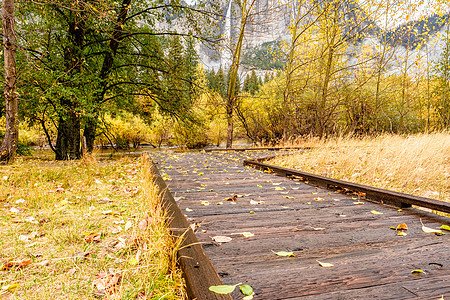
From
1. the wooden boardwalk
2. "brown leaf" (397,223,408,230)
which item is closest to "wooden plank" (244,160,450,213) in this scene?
the wooden boardwalk

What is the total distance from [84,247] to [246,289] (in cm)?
154

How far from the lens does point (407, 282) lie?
4.40 ft

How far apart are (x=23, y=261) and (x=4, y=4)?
608cm

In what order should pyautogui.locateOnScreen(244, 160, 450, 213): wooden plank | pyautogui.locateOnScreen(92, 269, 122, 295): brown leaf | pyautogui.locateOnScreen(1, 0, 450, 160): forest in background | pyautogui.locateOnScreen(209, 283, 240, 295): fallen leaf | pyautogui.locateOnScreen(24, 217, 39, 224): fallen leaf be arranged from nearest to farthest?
pyautogui.locateOnScreen(209, 283, 240, 295): fallen leaf < pyautogui.locateOnScreen(92, 269, 122, 295): brown leaf < pyautogui.locateOnScreen(244, 160, 450, 213): wooden plank < pyautogui.locateOnScreen(24, 217, 39, 224): fallen leaf < pyautogui.locateOnScreen(1, 0, 450, 160): forest in background

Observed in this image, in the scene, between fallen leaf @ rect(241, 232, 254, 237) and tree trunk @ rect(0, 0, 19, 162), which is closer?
fallen leaf @ rect(241, 232, 254, 237)

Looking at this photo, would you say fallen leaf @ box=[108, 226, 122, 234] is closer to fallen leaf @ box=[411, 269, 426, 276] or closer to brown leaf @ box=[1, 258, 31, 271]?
brown leaf @ box=[1, 258, 31, 271]

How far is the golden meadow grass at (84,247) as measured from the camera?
153 cm

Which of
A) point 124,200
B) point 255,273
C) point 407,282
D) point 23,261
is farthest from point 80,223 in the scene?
point 407,282

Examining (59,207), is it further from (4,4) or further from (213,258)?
(4,4)

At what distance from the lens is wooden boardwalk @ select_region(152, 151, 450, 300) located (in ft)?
4.29

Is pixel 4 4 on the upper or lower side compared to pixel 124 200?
upper

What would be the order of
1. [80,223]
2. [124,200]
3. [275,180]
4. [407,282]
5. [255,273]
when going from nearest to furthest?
1. [407,282]
2. [255,273]
3. [80,223]
4. [124,200]
5. [275,180]

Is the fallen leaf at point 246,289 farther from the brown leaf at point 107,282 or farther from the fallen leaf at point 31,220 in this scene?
the fallen leaf at point 31,220

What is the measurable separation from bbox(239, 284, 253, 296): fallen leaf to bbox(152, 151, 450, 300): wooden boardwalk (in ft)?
0.11
